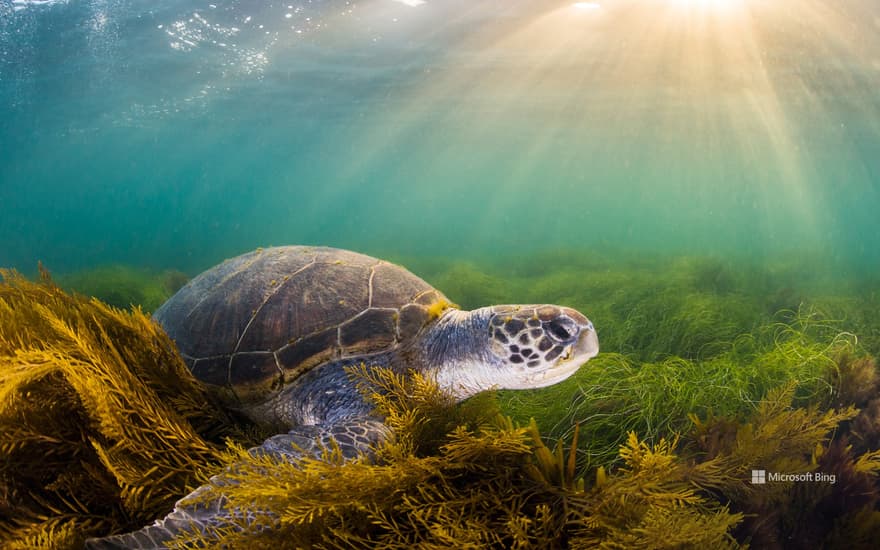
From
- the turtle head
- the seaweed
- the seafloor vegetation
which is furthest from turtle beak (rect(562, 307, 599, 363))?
the seaweed

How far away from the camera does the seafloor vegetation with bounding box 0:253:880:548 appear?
1319 mm

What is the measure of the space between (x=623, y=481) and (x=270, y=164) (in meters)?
54.1

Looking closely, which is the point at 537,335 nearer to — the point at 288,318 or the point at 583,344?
the point at 583,344

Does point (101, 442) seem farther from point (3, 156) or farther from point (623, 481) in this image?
point (3, 156)

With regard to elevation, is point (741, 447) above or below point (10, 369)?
below

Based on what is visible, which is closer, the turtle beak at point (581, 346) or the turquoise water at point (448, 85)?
the turtle beak at point (581, 346)

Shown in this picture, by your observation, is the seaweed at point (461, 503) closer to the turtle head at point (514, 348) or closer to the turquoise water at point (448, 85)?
the turtle head at point (514, 348)

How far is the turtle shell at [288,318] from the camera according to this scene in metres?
2.29

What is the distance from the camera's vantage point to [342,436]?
180 centimetres

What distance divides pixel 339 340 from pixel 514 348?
0.91 meters

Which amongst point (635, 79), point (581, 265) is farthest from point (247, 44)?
point (635, 79)

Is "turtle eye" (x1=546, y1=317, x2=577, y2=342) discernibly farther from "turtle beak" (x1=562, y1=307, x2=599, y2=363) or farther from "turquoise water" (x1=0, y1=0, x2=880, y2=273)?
"turquoise water" (x1=0, y1=0, x2=880, y2=273)

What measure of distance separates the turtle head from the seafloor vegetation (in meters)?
0.18

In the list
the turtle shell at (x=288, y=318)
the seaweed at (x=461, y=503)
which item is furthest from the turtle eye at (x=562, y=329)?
the turtle shell at (x=288, y=318)
